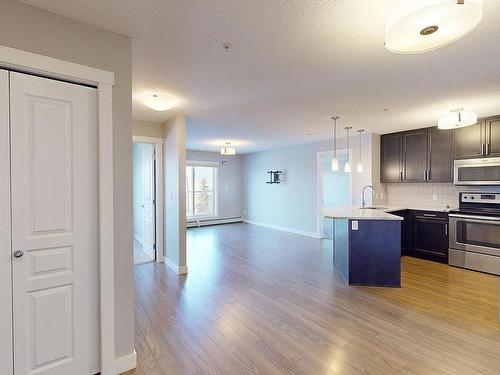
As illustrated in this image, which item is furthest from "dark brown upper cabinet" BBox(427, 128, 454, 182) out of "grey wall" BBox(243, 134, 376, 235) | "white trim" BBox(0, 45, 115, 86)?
"white trim" BBox(0, 45, 115, 86)

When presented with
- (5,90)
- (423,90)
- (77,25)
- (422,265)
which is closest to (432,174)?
(422,265)

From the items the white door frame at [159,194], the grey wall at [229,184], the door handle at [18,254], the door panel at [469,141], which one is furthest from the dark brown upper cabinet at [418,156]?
the door handle at [18,254]

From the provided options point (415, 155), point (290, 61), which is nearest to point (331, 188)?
point (415, 155)

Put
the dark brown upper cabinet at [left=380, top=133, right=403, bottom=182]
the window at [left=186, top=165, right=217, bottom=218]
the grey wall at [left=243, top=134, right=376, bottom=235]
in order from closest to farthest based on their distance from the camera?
the dark brown upper cabinet at [left=380, top=133, right=403, bottom=182] < the grey wall at [left=243, top=134, right=376, bottom=235] < the window at [left=186, top=165, right=217, bottom=218]

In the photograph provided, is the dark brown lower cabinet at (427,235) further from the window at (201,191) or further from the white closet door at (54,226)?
the window at (201,191)

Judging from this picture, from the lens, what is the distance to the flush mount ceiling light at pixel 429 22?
1211 mm

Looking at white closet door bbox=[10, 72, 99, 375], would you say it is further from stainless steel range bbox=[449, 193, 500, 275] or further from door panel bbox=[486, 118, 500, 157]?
door panel bbox=[486, 118, 500, 157]

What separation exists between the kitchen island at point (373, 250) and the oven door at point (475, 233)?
1.51m

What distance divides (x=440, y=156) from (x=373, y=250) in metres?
2.49

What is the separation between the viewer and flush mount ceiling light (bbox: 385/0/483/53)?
121 centimetres

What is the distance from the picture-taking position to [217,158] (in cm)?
856

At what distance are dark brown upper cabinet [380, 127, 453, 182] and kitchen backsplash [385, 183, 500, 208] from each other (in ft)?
1.17

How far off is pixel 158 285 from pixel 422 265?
4209 millimetres

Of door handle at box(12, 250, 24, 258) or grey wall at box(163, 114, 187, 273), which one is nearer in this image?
door handle at box(12, 250, 24, 258)
